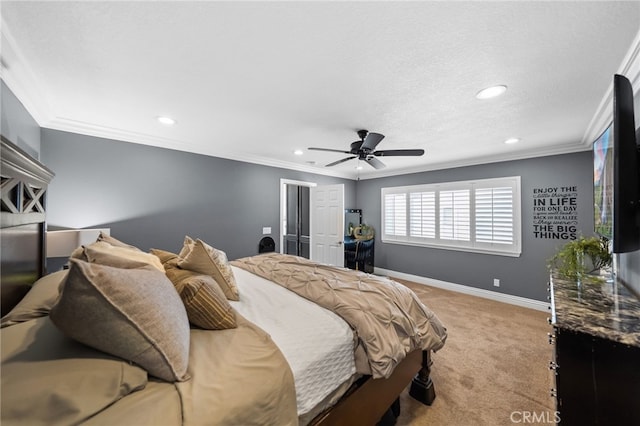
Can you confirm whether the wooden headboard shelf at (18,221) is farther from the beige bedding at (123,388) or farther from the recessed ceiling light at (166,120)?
the recessed ceiling light at (166,120)

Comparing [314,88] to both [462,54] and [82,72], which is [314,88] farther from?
[82,72]

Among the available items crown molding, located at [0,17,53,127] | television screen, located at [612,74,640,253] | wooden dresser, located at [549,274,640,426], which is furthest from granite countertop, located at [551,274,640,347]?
crown molding, located at [0,17,53,127]

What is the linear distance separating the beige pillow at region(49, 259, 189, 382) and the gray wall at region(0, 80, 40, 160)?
6.07 feet

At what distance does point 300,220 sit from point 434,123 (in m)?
3.81

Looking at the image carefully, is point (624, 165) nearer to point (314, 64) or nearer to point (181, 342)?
point (314, 64)

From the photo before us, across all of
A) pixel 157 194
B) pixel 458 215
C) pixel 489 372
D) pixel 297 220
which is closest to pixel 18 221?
pixel 157 194

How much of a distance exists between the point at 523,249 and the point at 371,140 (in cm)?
318

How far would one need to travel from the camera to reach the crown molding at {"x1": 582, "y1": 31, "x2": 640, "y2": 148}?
57.1 inches

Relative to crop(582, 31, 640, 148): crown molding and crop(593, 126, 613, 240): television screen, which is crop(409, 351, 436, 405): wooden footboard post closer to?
crop(593, 126, 613, 240): television screen

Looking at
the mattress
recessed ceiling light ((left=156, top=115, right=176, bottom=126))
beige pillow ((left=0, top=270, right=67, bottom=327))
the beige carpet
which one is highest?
recessed ceiling light ((left=156, top=115, right=176, bottom=126))

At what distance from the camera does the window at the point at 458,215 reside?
3.84 m

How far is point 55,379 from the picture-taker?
65 centimetres

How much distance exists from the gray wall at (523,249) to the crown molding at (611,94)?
17.4 inches

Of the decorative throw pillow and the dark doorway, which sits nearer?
the decorative throw pillow
